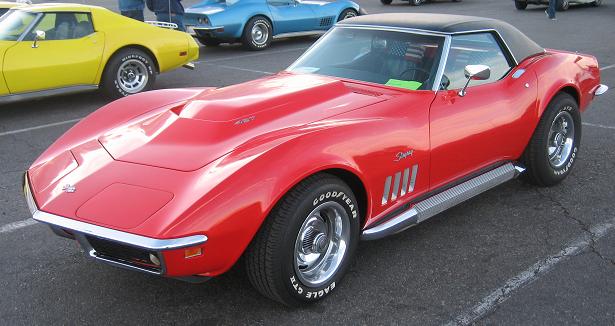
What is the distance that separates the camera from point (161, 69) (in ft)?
26.8

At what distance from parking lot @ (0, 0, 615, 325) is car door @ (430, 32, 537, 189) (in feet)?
1.38

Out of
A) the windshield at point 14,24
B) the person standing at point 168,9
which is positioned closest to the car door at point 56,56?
the windshield at point 14,24

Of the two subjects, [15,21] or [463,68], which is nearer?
[463,68]

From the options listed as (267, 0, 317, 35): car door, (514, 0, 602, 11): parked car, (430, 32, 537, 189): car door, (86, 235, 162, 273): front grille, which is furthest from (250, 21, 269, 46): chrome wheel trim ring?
(514, 0, 602, 11): parked car

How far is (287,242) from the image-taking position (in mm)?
2688

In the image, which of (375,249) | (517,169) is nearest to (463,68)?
(517,169)

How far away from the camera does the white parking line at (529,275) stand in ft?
9.55

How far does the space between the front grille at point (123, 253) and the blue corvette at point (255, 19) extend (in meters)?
9.07

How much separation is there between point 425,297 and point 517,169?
152 centimetres

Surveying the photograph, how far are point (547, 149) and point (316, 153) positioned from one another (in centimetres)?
232

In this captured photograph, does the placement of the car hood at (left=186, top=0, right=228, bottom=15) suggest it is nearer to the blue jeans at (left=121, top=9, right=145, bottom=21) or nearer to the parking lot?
the blue jeans at (left=121, top=9, right=145, bottom=21)

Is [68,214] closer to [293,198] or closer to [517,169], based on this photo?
[293,198]

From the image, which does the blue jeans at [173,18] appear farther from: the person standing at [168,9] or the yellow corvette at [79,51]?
the yellow corvette at [79,51]

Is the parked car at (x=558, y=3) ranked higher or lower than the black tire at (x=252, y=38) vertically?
lower
